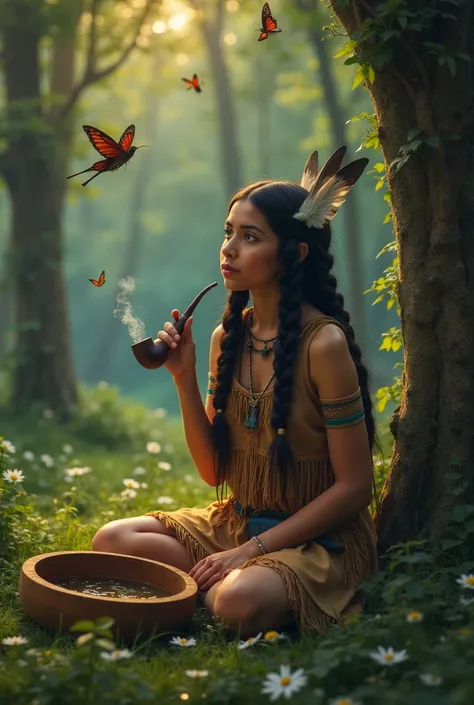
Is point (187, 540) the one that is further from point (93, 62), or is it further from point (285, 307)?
point (93, 62)

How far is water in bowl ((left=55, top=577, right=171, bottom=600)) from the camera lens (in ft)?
12.1

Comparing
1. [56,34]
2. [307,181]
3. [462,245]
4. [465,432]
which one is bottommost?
[465,432]

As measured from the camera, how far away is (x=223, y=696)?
8.53 ft

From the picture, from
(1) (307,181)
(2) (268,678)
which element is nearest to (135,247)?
(1) (307,181)

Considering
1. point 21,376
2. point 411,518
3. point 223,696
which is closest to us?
point 223,696

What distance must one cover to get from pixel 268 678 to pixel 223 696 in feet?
0.53

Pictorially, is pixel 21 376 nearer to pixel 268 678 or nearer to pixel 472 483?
pixel 472 483

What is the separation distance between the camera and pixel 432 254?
3.81m

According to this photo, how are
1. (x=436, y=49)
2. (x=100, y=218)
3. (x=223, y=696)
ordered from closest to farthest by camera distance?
(x=223, y=696), (x=436, y=49), (x=100, y=218)

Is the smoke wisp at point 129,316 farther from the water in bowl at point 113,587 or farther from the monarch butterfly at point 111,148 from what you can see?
the water in bowl at point 113,587

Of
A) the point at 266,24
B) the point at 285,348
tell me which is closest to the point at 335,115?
the point at 266,24

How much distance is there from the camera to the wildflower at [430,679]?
2.45m

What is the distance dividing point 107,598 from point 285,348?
118cm

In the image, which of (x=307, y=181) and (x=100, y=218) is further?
(x=100, y=218)
